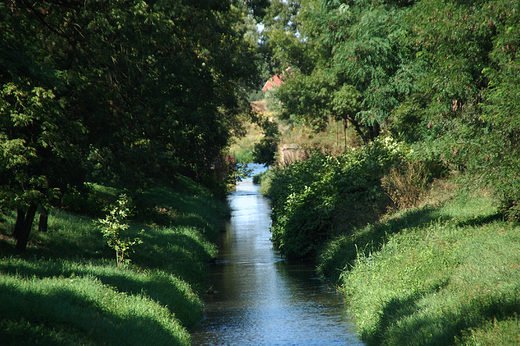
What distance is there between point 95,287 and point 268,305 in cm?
475

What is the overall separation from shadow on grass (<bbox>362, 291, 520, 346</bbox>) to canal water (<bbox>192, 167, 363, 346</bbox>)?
129 cm

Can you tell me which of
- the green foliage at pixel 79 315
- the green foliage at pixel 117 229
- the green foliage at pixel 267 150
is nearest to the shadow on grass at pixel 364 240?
the green foliage at pixel 117 229

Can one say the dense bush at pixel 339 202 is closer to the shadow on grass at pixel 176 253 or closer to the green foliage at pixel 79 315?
the shadow on grass at pixel 176 253

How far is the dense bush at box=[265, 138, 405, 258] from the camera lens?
1677cm

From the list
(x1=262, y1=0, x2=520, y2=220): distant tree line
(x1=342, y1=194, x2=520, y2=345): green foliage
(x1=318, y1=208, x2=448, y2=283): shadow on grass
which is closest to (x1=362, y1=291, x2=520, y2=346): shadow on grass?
(x1=342, y1=194, x2=520, y2=345): green foliage

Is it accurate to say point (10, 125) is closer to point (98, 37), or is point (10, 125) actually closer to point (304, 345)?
point (98, 37)

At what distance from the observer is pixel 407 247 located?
1106 centimetres

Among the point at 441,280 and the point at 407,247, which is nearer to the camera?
the point at 441,280

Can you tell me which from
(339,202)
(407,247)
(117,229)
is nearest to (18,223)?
(117,229)

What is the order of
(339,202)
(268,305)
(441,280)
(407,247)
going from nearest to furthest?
(441,280)
(407,247)
(268,305)
(339,202)

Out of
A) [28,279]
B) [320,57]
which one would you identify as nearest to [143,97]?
[28,279]

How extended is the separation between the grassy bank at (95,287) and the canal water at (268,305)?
1.99 feet

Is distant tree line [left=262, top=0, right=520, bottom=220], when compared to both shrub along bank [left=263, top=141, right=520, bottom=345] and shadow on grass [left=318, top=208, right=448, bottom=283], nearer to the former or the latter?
shrub along bank [left=263, top=141, right=520, bottom=345]

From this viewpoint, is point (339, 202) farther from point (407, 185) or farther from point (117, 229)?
point (117, 229)
